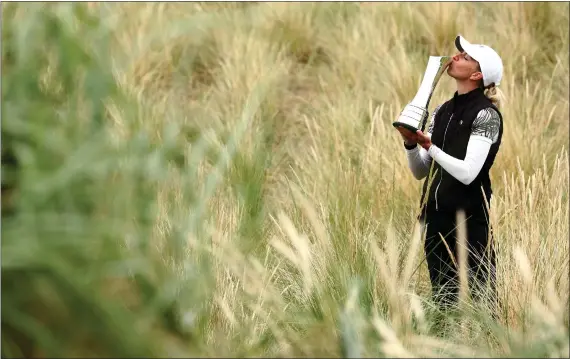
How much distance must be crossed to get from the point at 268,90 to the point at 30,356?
394cm

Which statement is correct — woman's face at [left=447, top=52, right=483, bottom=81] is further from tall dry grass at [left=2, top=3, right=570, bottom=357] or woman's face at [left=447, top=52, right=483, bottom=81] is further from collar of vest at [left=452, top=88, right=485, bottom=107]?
tall dry grass at [left=2, top=3, right=570, bottom=357]

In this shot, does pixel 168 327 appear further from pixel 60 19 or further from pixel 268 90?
pixel 268 90

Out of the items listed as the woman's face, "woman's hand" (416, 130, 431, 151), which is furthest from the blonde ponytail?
"woman's hand" (416, 130, 431, 151)

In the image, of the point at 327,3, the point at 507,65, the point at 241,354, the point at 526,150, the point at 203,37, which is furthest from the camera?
the point at 327,3

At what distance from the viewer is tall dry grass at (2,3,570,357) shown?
1.17 metres

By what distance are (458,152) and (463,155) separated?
2 centimetres

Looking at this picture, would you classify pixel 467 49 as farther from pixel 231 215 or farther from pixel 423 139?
pixel 231 215

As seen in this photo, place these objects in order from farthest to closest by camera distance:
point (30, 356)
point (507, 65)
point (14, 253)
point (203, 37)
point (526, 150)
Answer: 1. point (203, 37)
2. point (507, 65)
3. point (526, 150)
4. point (30, 356)
5. point (14, 253)

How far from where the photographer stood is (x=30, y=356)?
126 centimetres

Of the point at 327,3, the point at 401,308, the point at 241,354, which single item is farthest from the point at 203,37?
the point at 241,354

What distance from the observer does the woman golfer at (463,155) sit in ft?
8.38

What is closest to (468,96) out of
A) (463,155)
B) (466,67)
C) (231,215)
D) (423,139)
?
(466,67)

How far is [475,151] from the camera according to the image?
8.37 ft

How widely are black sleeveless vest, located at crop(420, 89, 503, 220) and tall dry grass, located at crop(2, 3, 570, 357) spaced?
0.10 meters
